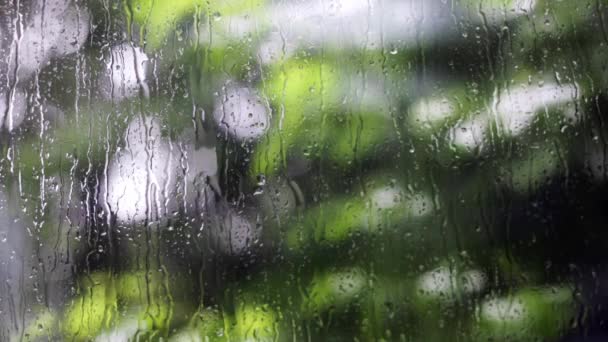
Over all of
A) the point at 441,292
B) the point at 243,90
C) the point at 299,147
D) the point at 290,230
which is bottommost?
the point at 441,292

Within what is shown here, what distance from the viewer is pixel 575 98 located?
78cm

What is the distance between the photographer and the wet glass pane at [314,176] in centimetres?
76

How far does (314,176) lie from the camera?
31.4 inches

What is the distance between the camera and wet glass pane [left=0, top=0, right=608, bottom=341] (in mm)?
758

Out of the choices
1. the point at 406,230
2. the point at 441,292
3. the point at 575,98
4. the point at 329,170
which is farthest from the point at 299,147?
the point at 575,98

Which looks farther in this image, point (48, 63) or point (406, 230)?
point (48, 63)

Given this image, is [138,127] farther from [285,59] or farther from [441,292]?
[441,292]

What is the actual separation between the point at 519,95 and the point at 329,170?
0.33 metres

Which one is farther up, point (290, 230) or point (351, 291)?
point (290, 230)

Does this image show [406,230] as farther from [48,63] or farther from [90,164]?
[48,63]

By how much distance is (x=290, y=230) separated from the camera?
79 centimetres

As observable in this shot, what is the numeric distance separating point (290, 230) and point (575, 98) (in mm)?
512

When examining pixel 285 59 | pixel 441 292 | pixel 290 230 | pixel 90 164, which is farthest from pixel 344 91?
pixel 90 164

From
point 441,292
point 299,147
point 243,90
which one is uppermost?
point 243,90
